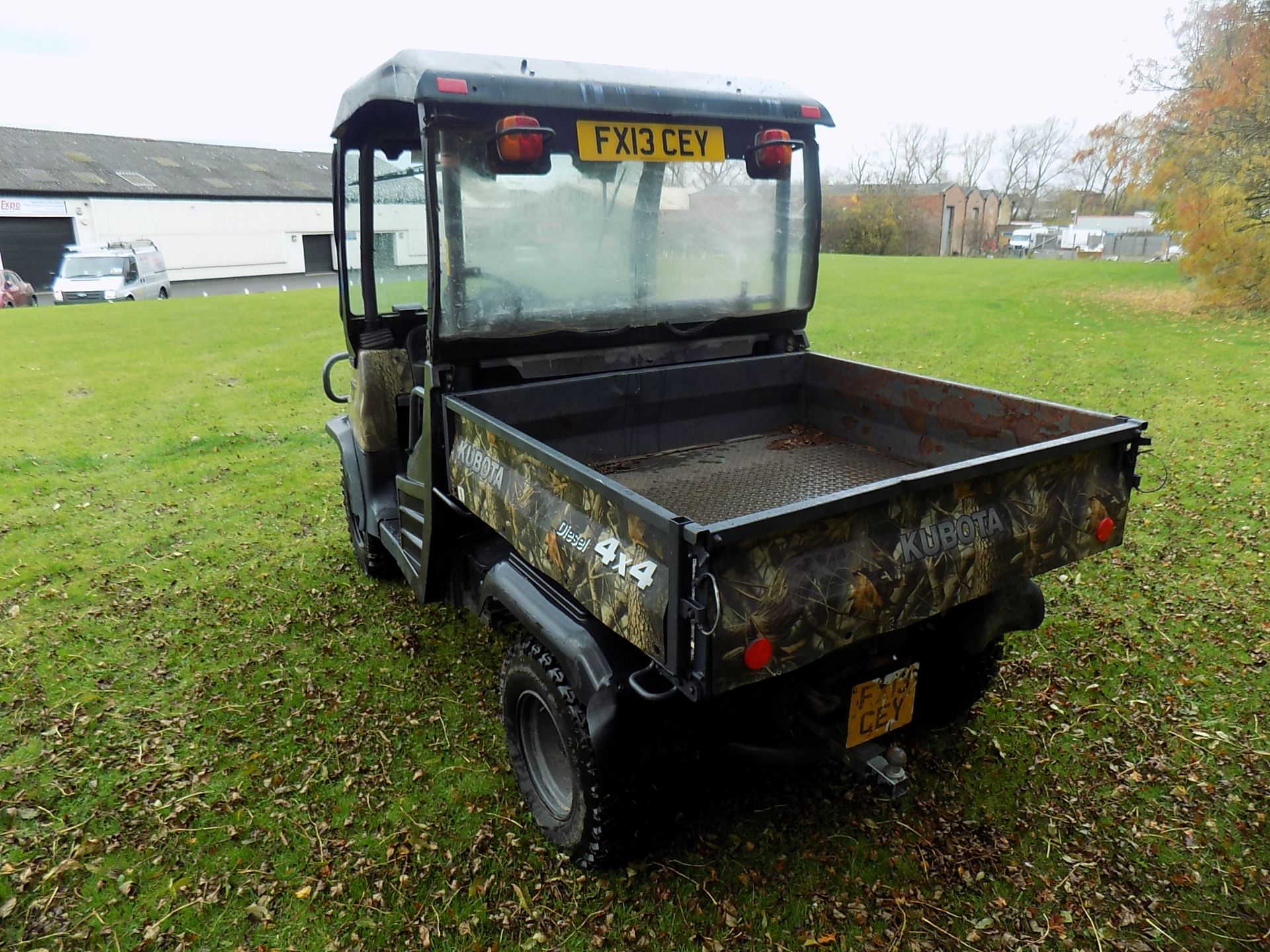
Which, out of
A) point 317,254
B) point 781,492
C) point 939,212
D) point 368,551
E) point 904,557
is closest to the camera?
point 904,557

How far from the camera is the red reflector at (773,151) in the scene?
394 cm

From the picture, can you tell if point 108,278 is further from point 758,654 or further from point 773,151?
point 758,654

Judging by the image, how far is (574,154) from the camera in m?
3.58

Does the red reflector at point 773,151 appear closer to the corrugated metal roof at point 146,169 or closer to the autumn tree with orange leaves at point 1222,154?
the autumn tree with orange leaves at point 1222,154

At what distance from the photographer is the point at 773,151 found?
13.1 ft

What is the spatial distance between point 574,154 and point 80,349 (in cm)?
1292

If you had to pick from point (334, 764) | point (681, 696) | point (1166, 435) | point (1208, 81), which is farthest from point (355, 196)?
point (1208, 81)

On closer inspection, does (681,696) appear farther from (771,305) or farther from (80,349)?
(80,349)

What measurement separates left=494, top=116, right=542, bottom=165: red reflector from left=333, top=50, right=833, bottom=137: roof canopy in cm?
7

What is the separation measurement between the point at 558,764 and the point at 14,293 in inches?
940

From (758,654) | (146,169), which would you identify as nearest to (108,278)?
(146,169)

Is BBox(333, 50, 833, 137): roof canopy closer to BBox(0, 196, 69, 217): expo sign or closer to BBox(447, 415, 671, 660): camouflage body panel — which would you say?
BBox(447, 415, 671, 660): camouflage body panel

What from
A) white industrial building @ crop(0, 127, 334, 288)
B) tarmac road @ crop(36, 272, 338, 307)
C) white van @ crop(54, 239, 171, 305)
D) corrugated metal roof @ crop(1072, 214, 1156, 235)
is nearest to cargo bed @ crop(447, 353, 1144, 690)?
white van @ crop(54, 239, 171, 305)

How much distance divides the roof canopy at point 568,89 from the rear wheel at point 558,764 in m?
2.02
